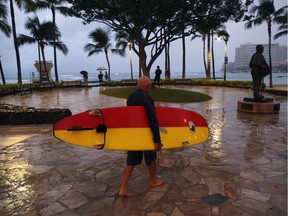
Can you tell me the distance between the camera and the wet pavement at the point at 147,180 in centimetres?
369

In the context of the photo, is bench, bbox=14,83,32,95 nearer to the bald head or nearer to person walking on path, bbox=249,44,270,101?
person walking on path, bbox=249,44,270,101

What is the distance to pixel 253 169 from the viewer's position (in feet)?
16.7

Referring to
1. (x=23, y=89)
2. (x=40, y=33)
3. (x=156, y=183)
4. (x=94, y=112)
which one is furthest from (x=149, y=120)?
(x=40, y=33)

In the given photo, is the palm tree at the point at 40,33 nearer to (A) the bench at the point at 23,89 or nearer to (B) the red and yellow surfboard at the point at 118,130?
(A) the bench at the point at 23,89

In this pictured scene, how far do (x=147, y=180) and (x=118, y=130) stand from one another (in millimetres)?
1194

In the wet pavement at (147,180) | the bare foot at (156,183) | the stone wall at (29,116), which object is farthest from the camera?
the stone wall at (29,116)

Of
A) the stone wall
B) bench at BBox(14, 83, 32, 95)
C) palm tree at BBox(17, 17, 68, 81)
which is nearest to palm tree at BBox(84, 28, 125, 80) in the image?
palm tree at BBox(17, 17, 68, 81)

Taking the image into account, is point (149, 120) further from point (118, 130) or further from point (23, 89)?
point (23, 89)

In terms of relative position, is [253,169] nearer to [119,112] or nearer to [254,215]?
[254,215]

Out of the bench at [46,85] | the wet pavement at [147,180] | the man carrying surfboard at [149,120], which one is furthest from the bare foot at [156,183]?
the bench at [46,85]

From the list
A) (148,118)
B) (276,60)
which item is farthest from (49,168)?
(276,60)

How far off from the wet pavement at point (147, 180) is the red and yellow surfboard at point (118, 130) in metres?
0.81

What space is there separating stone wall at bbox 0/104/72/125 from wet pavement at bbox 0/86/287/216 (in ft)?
6.11

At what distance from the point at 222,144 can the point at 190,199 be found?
324 cm
